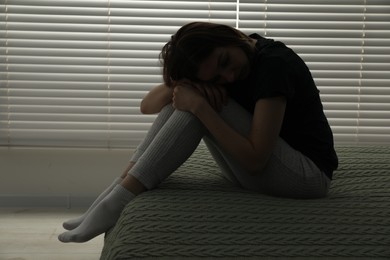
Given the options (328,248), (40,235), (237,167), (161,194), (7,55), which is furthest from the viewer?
(7,55)

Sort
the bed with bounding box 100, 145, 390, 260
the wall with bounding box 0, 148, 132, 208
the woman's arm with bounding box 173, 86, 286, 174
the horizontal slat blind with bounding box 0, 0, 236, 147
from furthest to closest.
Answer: the wall with bounding box 0, 148, 132, 208
the horizontal slat blind with bounding box 0, 0, 236, 147
the woman's arm with bounding box 173, 86, 286, 174
the bed with bounding box 100, 145, 390, 260

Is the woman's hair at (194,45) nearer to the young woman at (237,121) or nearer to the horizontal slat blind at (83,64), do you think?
the young woman at (237,121)

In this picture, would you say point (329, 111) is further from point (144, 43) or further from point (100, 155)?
point (100, 155)

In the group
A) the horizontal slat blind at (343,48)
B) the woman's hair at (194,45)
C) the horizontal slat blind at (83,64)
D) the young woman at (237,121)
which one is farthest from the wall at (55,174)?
the woman's hair at (194,45)

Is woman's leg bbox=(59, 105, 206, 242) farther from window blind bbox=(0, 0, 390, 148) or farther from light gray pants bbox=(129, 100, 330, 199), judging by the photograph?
window blind bbox=(0, 0, 390, 148)

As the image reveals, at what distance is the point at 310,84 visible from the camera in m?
1.56

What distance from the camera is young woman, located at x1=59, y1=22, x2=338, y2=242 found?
1.47 meters

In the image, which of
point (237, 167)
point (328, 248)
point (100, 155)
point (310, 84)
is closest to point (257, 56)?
point (310, 84)

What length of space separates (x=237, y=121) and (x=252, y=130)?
68mm

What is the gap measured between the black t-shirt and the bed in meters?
0.15

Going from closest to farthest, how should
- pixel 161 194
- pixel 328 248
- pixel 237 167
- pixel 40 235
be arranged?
pixel 328 248 → pixel 161 194 → pixel 237 167 → pixel 40 235

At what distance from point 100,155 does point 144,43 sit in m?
0.60

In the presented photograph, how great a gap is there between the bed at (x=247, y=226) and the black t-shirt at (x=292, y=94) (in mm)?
151

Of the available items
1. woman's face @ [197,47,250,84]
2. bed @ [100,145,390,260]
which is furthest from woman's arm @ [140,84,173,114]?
bed @ [100,145,390,260]
